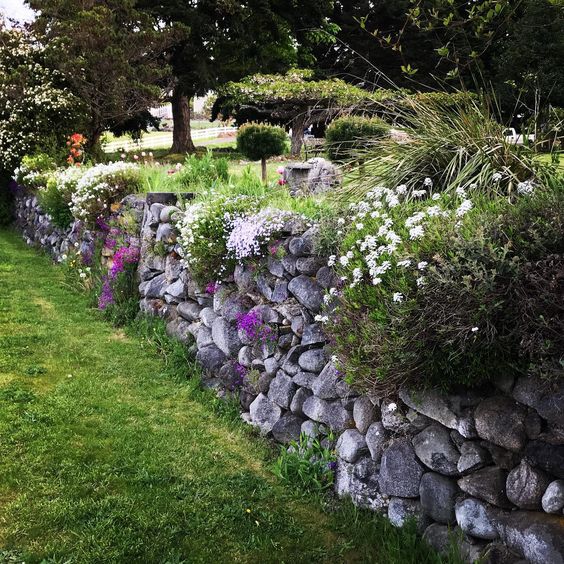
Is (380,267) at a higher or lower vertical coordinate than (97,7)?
lower

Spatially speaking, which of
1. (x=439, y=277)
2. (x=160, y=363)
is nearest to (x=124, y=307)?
(x=160, y=363)

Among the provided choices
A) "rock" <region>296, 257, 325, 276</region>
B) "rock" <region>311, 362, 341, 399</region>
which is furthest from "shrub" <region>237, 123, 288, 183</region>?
"rock" <region>311, 362, 341, 399</region>

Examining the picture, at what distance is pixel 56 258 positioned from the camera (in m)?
9.70

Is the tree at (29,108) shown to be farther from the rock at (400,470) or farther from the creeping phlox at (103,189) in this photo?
the rock at (400,470)

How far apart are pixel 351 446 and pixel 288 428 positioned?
0.72 metres

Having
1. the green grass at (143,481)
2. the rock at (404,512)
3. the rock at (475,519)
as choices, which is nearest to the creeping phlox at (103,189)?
the green grass at (143,481)

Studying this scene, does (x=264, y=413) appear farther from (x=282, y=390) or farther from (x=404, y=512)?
A: (x=404, y=512)

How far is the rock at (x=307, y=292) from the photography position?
12.4 feet

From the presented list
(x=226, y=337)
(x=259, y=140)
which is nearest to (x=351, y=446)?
(x=226, y=337)

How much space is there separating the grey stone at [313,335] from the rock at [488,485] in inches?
53.4

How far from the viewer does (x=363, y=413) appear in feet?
10.6

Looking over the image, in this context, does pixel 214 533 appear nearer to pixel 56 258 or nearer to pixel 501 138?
pixel 501 138

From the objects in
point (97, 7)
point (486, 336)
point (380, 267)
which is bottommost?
point (486, 336)

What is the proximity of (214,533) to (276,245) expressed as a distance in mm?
2086
